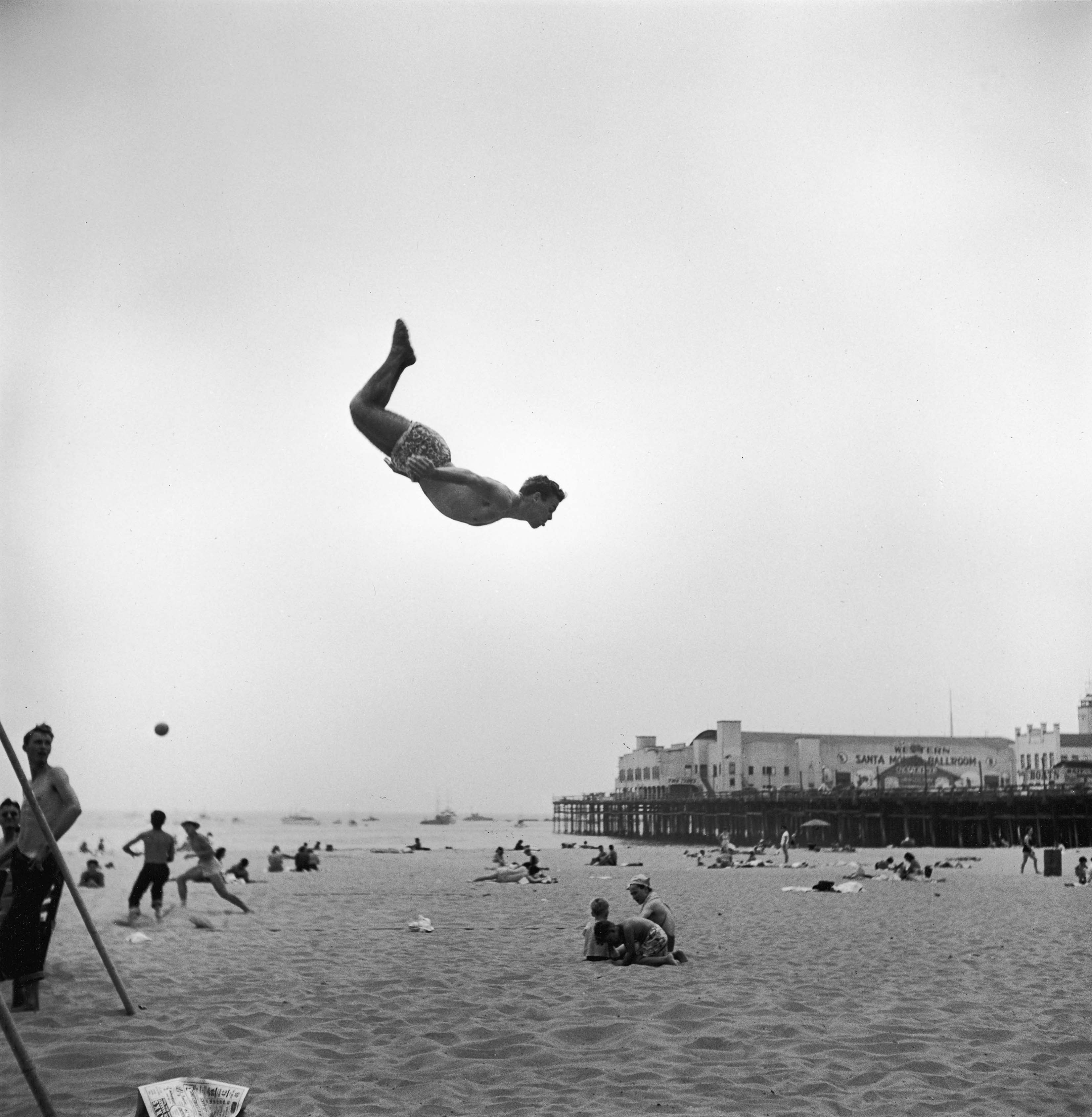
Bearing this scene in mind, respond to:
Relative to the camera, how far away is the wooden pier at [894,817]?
31.3 meters

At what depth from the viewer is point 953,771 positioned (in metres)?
50.1

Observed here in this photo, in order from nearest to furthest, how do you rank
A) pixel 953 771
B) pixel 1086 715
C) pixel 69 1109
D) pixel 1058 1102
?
pixel 69 1109, pixel 1058 1102, pixel 1086 715, pixel 953 771

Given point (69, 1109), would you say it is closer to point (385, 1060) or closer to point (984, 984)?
point (385, 1060)

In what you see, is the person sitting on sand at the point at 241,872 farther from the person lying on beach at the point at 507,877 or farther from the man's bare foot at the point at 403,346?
the man's bare foot at the point at 403,346

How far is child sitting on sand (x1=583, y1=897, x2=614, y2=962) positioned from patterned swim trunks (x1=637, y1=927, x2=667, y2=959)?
9.4 inches

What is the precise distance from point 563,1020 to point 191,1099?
7.71 feet

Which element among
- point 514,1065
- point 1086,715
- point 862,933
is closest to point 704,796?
point 1086,715

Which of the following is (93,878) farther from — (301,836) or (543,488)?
(301,836)

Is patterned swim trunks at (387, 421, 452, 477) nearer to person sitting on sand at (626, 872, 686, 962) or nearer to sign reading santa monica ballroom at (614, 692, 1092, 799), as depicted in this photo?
person sitting on sand at (626, 872, 686, 962)

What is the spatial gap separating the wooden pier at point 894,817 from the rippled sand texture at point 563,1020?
24.2 meters

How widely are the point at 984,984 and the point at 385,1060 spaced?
154 inches

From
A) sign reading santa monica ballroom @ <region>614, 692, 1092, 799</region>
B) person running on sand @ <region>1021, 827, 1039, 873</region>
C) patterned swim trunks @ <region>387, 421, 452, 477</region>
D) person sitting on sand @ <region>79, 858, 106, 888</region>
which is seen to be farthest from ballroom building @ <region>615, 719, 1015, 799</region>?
patterned swim trunks @ <region>387, 421, 452, 477</region>

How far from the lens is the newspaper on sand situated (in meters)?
3.02

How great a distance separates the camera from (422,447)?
9.27 feet
